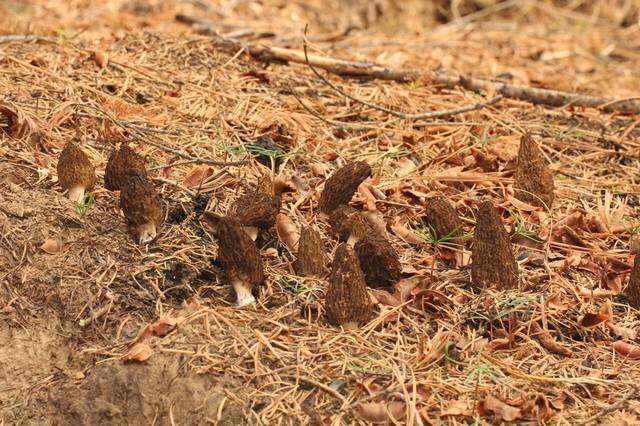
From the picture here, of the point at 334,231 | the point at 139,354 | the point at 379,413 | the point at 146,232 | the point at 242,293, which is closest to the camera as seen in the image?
the point at 379,413

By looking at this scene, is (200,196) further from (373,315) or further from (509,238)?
(509,238)

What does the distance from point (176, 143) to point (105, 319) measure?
1377mm

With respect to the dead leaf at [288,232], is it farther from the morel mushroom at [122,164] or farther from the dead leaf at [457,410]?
the dead leaf at [457,410]

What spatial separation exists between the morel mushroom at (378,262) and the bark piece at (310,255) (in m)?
0.17

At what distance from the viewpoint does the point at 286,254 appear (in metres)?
3.97

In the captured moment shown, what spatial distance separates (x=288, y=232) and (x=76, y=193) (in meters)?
1.01

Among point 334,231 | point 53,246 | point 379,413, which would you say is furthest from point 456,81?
point 379,413

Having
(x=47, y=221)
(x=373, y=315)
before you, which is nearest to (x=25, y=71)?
(x=47, y=221)

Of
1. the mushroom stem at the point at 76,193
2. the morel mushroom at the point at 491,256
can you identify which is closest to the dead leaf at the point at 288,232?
the morel mushroom at the point at 491,256

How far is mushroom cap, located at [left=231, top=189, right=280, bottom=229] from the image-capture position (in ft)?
12.7

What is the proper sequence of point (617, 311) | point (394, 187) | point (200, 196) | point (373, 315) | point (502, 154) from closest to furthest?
1. point (373, 315)
2. point (617, 311)
3. point (200, 196)
4. point (394, 187)
5. point (502, 154)

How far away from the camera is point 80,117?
4680mm

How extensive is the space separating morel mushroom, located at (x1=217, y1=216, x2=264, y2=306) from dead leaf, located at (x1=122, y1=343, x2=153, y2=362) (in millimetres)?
472

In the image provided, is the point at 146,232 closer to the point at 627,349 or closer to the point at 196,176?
the point at 196,176
